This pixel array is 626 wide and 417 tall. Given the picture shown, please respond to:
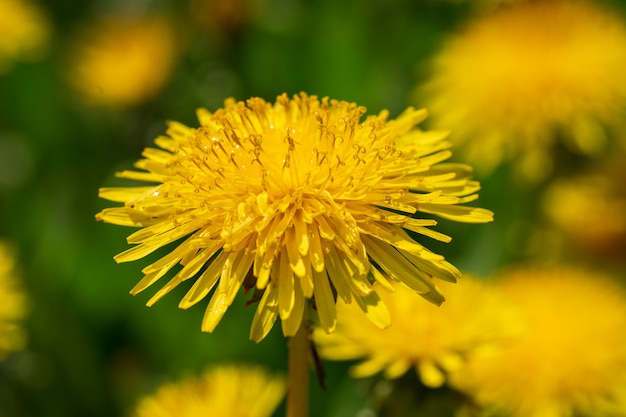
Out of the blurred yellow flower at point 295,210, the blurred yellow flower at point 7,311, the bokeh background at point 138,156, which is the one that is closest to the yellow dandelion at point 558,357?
the bokeh background at point 138,156

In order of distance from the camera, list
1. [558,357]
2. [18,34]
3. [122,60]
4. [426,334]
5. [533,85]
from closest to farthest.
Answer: [426,334] < [558,357] < [533,85] < [18,34] < [122,60]

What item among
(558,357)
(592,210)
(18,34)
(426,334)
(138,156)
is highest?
(18,34)

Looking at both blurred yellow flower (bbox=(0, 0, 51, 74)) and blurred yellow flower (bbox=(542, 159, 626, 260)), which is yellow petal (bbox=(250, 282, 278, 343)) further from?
blurred yellow flower (bbox=(0, 0, 51, 74))

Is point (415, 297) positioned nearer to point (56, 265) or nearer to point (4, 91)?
point (56, 265)

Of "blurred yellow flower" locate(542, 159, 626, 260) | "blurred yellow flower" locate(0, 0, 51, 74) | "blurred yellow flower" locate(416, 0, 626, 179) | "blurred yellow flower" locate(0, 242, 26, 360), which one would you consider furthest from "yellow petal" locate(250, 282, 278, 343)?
"blurred yellow flower" locate(0, 0, 51, 74)

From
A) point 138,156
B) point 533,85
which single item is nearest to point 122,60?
point 138,156

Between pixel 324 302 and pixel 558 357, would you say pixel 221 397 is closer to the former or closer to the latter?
pixel 324 302
